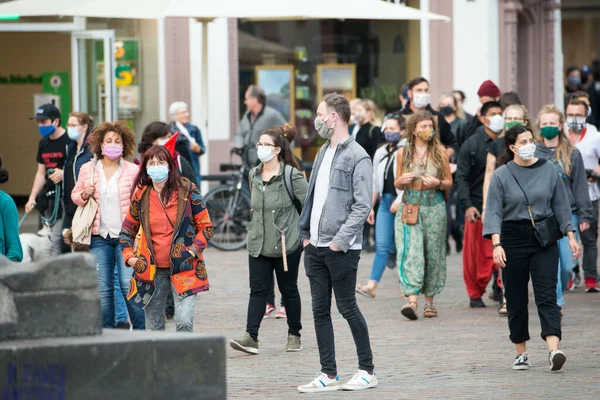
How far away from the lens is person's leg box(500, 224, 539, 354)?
8516 millimetres

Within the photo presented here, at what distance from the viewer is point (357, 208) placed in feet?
26.0

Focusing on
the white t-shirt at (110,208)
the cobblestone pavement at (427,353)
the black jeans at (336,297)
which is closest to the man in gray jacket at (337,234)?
the black jeans at (336,297)

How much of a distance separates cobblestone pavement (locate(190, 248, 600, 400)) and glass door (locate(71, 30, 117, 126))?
635 centimetres

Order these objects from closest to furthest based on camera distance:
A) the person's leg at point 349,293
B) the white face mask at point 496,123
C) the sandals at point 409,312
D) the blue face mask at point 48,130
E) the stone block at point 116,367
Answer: the stone block at point 116,367
the person's leg at point 349,293
the sandals at point 409,312
the white face mask at point 496,123
the blue face mask at point 48,130

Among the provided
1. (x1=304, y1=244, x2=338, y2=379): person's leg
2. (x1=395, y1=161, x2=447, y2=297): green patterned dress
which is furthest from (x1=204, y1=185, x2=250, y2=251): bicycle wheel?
(x1=304, y1=244, x2=338, y2=379): person's leg

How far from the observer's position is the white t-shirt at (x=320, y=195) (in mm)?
8016

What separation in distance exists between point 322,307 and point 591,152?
4.98m

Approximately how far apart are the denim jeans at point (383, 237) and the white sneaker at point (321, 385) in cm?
387

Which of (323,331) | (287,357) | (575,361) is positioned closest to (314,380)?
(323,331)

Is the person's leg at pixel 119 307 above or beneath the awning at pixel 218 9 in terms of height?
beneath

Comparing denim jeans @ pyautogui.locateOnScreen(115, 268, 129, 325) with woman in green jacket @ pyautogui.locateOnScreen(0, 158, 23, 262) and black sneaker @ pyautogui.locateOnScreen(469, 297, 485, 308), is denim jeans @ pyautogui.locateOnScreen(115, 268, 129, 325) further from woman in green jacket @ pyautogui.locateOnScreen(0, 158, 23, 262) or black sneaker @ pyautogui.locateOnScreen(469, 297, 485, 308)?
black sneaker @ pyautogui.locateOnScreen(469, 297, 485, 308)

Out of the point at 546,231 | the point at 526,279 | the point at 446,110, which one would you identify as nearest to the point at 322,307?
Answer: the point at 526,279

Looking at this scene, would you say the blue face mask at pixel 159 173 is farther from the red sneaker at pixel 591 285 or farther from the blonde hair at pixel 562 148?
the red sneaker at pixel 591 285

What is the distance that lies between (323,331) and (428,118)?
3242 millimetres
